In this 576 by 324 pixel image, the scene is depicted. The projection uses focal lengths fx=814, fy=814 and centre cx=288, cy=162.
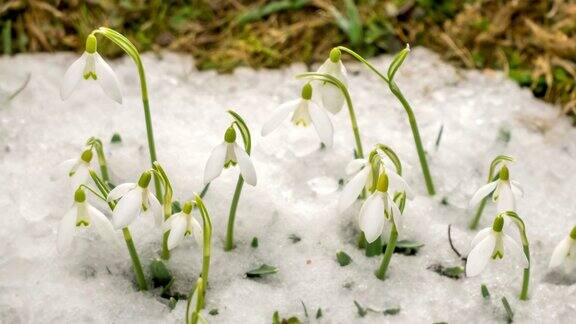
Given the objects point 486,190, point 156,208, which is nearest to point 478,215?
point 486,190

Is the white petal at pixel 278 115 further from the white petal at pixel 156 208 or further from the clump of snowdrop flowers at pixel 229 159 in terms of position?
the white petal at pixel 156 208

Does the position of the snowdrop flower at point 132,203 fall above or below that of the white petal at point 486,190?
above

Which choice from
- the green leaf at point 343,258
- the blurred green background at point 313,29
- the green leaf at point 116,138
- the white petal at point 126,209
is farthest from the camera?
the blurred green background at point 313,29

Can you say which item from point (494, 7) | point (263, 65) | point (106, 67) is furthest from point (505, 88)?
point (106, 67)

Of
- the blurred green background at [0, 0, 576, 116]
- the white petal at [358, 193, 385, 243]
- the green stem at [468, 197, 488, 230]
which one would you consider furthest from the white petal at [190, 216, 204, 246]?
the blurred green background at [0, 0, 576, 116]

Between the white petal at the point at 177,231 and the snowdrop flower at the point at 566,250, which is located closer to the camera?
the white petal at the point at 177,231

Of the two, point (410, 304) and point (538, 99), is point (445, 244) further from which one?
point (538, 99)

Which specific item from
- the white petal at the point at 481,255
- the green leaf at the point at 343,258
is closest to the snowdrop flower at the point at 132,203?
the green leaf at the point at 343,258
